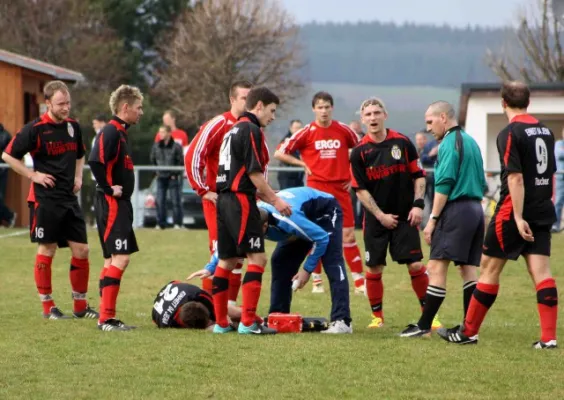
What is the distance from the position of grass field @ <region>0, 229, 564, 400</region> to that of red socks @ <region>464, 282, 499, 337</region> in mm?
227

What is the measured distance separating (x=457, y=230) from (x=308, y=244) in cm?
156

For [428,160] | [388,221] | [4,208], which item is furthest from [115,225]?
[428,160]

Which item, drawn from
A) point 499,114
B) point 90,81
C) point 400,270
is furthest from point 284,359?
point 90,81

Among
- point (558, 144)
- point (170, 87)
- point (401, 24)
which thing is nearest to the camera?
point (558, 144)

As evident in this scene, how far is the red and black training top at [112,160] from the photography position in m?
10.2

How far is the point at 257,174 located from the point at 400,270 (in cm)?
718

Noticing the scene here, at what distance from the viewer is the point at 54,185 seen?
36.2 feet

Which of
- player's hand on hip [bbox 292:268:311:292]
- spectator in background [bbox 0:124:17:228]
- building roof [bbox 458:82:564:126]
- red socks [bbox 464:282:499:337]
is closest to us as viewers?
red socks [bbox 464:282:499:337]

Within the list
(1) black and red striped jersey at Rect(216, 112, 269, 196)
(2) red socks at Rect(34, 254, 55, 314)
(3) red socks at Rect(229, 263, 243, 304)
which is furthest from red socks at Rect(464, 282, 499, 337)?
(2) red socks at Rect(34, 254, 55, 314)

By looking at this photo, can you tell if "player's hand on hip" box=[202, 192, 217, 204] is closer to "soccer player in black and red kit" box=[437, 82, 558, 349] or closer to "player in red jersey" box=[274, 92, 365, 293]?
"player in red jersey" box=[274, 92, 365, 293]

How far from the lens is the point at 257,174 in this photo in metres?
9.51

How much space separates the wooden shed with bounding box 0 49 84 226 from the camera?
78.7ft

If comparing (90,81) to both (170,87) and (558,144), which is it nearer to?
(170,87)

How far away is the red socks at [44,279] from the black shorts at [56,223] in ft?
0.70
